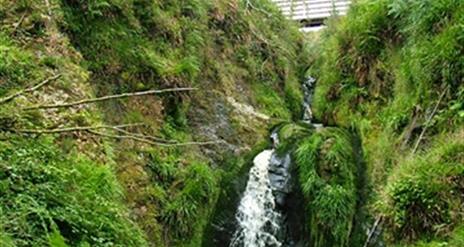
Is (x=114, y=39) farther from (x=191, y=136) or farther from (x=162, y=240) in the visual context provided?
(x=162, y=240)

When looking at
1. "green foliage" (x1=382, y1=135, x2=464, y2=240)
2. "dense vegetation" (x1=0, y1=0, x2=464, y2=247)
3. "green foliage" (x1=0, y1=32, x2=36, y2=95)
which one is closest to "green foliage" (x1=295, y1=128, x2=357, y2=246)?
"dense vegetation" (x1=0, y1=0, x2=464, y2=247)

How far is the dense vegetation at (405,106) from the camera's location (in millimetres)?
4586

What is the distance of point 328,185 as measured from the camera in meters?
6.21

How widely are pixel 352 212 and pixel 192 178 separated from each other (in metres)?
1.91

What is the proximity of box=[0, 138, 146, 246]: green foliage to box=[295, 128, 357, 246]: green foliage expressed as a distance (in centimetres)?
246

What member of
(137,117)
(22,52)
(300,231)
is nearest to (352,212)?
(300,231)

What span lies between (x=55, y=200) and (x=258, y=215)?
3.32 m

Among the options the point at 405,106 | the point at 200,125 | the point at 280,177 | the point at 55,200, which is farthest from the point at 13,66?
the point at 405,106

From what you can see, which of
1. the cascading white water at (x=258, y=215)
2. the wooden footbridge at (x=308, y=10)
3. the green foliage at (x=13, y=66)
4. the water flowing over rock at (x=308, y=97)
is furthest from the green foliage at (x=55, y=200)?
the wooden footbridge at (x=308, y=10)

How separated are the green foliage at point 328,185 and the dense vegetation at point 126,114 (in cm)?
110

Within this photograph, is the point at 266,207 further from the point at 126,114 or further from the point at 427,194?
the point at 427,194

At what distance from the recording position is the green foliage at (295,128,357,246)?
595cm

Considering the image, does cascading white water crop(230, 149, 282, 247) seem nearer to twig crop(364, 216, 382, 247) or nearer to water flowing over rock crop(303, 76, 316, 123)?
twig crop(364, 216, 382, 247)

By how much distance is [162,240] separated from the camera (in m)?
5.53
